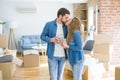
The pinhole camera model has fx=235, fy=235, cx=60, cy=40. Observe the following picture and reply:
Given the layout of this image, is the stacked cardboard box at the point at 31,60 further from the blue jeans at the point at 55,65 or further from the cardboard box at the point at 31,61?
the blue jeans at the point at 55,65

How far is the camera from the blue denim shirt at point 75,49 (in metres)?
3.02

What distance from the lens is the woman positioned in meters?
3.04

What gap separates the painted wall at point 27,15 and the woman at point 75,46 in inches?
262

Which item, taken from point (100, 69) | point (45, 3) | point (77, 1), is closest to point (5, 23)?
point (45, 3)

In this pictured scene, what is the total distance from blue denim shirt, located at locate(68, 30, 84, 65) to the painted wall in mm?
6676

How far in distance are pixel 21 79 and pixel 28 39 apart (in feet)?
13.5

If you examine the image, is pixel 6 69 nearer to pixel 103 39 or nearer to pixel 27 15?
pixel 103 39

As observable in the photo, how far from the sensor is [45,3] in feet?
32.0

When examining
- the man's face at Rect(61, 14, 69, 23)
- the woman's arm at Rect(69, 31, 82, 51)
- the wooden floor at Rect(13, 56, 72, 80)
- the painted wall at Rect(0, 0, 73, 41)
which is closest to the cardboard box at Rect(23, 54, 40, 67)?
the wooden floor at Rect(13, 56, 72, 80)

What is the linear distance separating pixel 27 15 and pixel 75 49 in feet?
22.5

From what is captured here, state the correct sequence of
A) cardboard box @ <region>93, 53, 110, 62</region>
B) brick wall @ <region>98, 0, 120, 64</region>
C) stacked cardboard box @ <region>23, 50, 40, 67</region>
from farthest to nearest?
stacked cardboard box @ <region>23, 50, 40, 67</region> < brick wall @ <region>98, 0, 120, 64</region> < cardboard box @ <region>93, 53, 110, 62</region>

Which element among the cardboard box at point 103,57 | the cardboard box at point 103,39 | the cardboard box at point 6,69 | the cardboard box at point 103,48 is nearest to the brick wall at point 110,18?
the cardboard box at point 103,39

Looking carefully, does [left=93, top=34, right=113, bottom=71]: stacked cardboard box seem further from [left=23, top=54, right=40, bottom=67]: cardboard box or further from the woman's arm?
the woman's arm

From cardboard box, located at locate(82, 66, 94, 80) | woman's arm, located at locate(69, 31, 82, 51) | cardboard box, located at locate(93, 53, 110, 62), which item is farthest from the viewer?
cardboard box, located at locate(93, 53, 110, 62)
